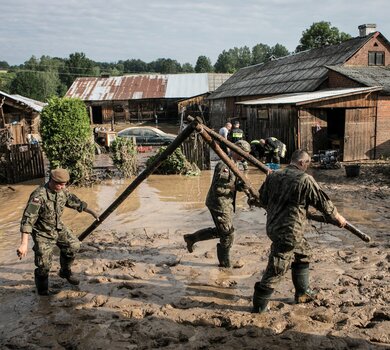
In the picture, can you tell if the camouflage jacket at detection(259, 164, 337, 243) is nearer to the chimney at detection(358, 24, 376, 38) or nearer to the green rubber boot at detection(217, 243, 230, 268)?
the green rubber boot at detection(217, 243, 230, 268)

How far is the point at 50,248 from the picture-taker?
5.21m

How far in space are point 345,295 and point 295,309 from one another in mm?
789

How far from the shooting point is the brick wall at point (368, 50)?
23.3 meters

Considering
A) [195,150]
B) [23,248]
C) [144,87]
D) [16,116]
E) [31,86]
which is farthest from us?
[31,86]

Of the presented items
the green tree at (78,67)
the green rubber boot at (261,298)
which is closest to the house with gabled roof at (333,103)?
the green rubber boot at (261,298)

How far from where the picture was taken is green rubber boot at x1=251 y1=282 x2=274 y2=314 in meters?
4.44

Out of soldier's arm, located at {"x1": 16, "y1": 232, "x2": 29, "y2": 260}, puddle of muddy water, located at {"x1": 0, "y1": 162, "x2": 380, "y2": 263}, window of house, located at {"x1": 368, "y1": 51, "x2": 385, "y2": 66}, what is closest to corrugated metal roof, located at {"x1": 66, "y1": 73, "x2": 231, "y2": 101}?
window of house, located at {"x1": 368, "y1": 51, "x2": 385, "y2": 66}

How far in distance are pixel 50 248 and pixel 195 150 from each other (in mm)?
9875

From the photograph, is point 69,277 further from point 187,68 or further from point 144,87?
point 187,68

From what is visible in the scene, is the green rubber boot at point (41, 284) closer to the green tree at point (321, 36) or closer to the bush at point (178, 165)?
the bush at point (178, 165)

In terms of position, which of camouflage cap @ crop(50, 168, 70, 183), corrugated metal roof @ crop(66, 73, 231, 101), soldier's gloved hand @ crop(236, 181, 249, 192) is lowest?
soldier's gloved hand @ crop(236, 181, 249, 192)

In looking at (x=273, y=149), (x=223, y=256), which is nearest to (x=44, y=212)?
(x=223, y=256)

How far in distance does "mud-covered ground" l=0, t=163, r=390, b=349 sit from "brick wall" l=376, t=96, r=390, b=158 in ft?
31.6

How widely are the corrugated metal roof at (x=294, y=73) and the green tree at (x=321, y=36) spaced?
26863mm
